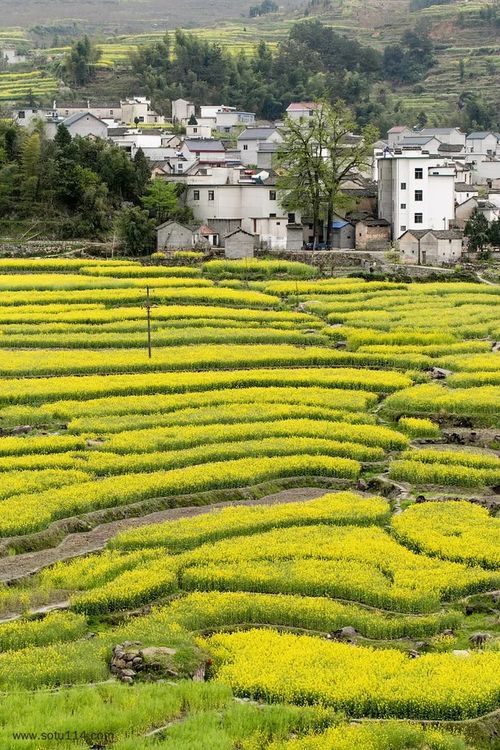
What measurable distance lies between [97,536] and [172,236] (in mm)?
39633

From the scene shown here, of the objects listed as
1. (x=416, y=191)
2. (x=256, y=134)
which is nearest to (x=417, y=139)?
(x=256, y=134)

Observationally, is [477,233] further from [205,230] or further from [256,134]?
[256,134]

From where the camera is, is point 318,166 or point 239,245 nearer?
point 239,245

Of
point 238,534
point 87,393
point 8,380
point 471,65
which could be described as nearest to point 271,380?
point 87,393

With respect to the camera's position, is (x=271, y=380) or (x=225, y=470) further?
(x=271, y=380)

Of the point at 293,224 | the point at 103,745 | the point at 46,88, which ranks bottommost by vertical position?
the point at 103,745

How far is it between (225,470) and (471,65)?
10824 centimetres

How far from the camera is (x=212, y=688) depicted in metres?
14.2

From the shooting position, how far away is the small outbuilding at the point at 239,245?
58044mm

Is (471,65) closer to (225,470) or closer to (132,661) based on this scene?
(225,470)

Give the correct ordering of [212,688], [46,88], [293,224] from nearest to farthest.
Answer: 1. [212,688]
2. [293,224]
3. [46,88]

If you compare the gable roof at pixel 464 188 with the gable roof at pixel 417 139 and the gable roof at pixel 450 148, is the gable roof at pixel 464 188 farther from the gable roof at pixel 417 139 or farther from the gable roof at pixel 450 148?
the gable roof at pixel 450 148

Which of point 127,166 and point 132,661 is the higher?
point 127,166

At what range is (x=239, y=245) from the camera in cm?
5828
